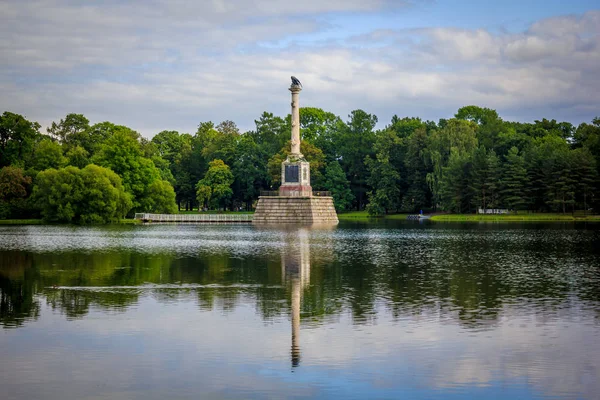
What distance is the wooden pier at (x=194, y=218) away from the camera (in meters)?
101

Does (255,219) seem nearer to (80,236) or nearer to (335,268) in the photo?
(80,236)

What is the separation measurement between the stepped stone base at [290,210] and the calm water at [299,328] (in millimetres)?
51186

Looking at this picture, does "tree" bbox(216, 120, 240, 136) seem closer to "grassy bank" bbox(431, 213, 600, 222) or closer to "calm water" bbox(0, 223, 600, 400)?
"grassy bank" bbox(431, 213, 600, 222)

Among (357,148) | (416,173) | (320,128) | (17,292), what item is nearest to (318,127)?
(320,128)

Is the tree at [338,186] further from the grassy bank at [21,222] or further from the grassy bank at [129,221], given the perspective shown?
the grassy bank at [21,222]

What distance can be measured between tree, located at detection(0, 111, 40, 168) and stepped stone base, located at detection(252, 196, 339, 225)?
33917mm

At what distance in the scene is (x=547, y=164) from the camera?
9869 centimetres

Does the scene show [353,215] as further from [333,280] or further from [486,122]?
[333,280]

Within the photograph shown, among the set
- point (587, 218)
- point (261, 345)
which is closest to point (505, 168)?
point (587, 218)

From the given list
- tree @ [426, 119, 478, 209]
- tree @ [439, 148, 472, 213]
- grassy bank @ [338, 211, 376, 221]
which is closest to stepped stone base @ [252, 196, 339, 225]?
tree @ [439, 148, 472, 213]

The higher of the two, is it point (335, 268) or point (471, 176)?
point (471, 176)

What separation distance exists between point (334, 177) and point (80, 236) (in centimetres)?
6346

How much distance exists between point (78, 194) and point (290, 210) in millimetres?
24653

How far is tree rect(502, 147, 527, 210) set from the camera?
99500 millimetres
